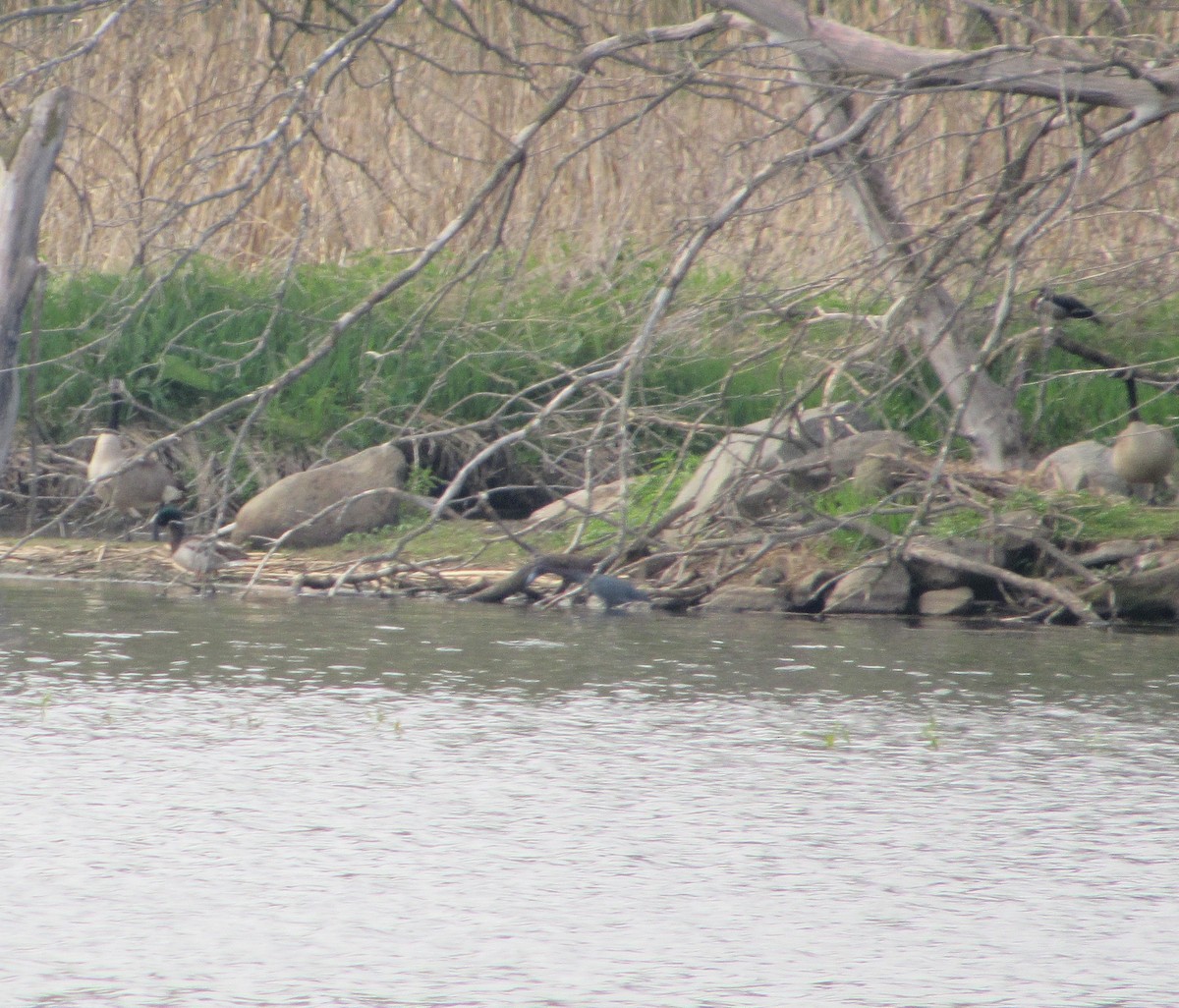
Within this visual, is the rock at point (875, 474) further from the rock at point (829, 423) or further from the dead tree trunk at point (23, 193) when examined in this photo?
the dead tree trunk at point (23, 193)

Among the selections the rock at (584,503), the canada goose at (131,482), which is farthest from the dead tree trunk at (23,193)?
the rock at (584,503)

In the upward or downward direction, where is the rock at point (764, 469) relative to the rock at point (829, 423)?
downward

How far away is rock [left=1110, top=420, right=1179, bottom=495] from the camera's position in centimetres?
864

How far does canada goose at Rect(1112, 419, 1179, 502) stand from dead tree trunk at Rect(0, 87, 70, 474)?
4.82 m

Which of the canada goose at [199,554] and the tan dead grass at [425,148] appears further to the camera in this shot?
the tan dead grass at [425,148]

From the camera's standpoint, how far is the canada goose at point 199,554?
29.1 feet

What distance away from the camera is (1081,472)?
8836mm

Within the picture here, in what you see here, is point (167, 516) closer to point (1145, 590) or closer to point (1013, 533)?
point (1013, 533)

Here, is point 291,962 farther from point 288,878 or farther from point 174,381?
point 174,381

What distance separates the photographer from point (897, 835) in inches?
170

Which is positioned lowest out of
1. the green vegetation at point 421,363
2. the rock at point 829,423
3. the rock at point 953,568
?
the rock at point 953,568

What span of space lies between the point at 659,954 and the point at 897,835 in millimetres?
999

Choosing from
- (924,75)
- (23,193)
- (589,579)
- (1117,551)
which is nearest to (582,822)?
(924,75)

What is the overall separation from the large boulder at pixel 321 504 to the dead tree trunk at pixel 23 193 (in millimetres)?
1434
